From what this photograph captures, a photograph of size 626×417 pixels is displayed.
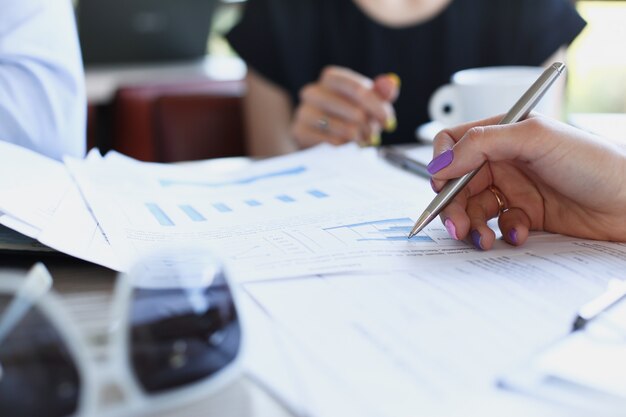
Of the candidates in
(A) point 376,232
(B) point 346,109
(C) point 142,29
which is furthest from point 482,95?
(C) point 142,29

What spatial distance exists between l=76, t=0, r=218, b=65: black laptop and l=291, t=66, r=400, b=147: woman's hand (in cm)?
126

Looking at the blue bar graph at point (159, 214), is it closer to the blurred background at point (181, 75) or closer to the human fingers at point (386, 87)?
the human fingers at point (386, 87)

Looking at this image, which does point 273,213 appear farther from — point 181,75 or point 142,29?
point 142,29

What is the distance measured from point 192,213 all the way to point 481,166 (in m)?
0.24

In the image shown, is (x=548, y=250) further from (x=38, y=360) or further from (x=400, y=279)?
(x=38, y=360)

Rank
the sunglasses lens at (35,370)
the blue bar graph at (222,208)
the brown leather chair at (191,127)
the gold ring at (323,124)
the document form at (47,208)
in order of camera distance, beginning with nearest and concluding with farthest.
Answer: the sunglasses lens at (35,370) → the document form at (47,208) → the blue bar graph at (222,208) → the gold ring at (323,124) → the brown leather chair at (191,127)

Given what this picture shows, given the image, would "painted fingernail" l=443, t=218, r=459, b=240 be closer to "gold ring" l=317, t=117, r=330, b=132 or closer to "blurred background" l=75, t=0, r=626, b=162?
"gold ring" l=317, t=117, r=330, b=132

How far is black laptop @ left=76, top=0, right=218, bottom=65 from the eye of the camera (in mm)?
2031

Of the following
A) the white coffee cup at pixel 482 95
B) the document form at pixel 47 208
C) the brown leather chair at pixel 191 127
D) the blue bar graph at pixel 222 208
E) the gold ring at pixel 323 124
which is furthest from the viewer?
the brown leather chair at pixel 191 127

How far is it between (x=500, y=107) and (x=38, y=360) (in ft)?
2.27

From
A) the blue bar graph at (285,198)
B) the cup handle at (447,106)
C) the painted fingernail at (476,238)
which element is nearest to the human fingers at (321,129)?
the cup handle at (447,106)

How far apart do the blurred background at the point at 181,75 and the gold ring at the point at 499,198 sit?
20.9 inches

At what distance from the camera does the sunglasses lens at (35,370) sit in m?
0.29

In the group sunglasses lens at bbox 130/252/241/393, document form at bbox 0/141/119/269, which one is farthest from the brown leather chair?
sunglasses lens at bbox 130/252/241/393
